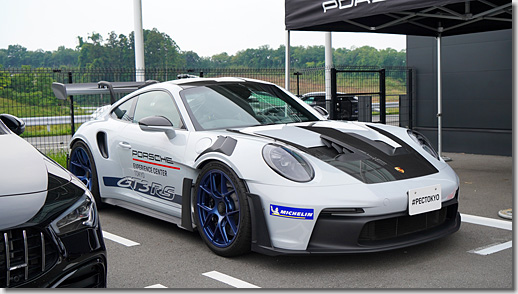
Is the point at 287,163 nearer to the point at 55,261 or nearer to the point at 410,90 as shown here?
the point at 55,261

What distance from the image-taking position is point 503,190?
21.8 ft

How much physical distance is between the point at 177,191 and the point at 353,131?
1.50m

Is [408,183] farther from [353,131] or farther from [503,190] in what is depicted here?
[503,190]

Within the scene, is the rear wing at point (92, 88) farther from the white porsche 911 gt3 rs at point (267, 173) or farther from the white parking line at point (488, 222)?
the white parking line at point (488, 222)

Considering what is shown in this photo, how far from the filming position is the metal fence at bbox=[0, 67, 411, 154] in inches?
395

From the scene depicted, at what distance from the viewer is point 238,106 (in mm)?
4895

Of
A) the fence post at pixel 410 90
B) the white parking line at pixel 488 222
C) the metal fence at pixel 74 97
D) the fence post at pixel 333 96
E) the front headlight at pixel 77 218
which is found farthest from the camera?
the fence post at pixel 410 90

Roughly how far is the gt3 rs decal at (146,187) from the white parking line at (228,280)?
872mm

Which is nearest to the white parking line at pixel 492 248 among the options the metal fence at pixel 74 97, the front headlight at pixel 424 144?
the front headlight at pixel 424 144

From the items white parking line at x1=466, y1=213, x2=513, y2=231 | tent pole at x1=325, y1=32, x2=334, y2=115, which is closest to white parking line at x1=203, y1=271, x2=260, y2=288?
white parking line at x1=466, y1=213, x2=513, y2=231

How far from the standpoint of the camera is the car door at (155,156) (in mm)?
4535

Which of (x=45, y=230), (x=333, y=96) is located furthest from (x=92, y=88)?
(x=333, y=96)

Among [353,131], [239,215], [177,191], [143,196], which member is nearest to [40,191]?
[239,215]

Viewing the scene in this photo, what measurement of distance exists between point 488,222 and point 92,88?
14.3 feet
